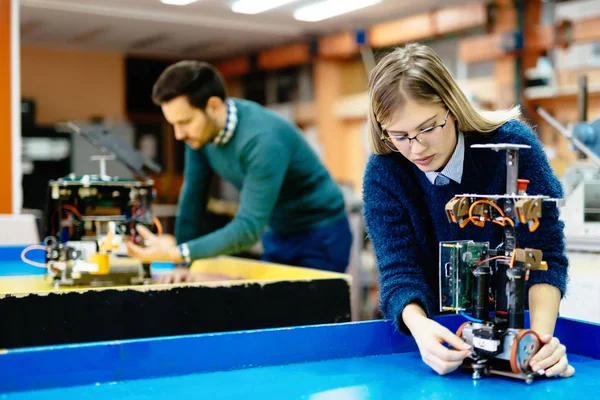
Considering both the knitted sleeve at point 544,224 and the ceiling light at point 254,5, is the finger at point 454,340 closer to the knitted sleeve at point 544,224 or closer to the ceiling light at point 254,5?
the knitted sleeve at point 544,224

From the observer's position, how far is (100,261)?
2008 mm

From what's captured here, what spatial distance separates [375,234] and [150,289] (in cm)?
69

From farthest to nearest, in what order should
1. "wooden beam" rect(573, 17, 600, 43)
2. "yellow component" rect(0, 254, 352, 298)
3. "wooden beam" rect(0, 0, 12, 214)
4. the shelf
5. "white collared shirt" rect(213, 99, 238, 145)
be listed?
the shelf < "wooden beam" rect(0, 0, 12, 214) < "wooden beam" rect(573, 17, 600, 43) < "white collared shirt" rect(213, 99, 238, 145) < "yellow component" rect(0, 254, 352, 298)

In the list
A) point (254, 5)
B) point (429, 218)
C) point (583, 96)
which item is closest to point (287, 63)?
point (254, 5)

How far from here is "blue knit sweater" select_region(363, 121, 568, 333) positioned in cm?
131

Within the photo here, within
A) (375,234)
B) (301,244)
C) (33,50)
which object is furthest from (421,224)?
(33,50)

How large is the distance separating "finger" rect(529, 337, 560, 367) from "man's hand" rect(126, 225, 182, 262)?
1213mm

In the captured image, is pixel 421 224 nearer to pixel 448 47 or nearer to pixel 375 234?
pixel 375 234

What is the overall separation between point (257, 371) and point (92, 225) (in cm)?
105

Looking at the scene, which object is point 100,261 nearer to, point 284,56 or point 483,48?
point 483,48

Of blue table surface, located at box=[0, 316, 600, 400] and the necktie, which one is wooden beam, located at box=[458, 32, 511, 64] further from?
blue table surface, located at box=[0, 316, 600, 400]

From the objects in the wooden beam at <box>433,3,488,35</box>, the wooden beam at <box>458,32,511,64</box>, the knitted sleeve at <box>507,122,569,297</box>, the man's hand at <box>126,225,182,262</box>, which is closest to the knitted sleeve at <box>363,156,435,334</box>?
the knitted sleeve at <box>507,122,569,297</box>

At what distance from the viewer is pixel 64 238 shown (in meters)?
2.04

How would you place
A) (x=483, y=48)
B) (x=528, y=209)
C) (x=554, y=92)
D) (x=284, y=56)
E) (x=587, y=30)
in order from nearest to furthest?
(x=528, y=209)
(x=587, y=30)
(x=554, y=92)
(x=483, y=48)
(x=284, y=56)
